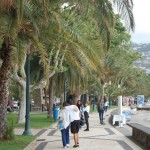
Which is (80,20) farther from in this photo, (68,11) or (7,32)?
(7,32)

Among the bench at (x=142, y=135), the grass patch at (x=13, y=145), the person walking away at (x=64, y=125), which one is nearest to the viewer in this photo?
the grass patch at (x=13, y=145)

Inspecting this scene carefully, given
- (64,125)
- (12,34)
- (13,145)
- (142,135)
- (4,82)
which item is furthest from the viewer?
(142,135)

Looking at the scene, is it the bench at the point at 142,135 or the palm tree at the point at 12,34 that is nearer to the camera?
the palm tree at the point at 12,34

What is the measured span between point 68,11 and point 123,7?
11.0ft

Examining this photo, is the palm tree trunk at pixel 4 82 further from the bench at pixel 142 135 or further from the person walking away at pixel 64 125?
the bench at pixel 142 135

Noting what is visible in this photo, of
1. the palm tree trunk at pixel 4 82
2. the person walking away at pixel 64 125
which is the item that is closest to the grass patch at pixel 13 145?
the palm tree trunk at pixel 4 82

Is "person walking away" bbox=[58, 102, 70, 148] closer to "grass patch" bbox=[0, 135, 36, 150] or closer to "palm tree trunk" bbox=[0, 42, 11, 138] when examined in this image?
"grass patch" bbox=[0, 135, 36, 150]

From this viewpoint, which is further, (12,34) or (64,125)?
(64,125)

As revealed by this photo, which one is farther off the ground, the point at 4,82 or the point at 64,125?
the point at 4,82

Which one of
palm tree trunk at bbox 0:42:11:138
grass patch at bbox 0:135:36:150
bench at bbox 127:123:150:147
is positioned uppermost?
palm tree trunk at bbox 0:42:11:138

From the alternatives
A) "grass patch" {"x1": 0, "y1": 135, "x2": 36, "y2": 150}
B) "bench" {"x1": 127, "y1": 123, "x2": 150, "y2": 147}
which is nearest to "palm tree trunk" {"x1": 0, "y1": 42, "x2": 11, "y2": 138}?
"grass patch" {"x1": 0, "y1": 135, "x2": 36, "y2": 150}

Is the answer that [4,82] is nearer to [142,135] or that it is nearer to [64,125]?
[64,125]

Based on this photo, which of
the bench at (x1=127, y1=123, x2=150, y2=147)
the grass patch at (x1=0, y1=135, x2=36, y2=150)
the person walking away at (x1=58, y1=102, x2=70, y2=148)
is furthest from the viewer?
the bench at (x1=127, y1=123, x2=150, y2=147)

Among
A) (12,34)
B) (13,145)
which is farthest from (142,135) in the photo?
(12,34)
